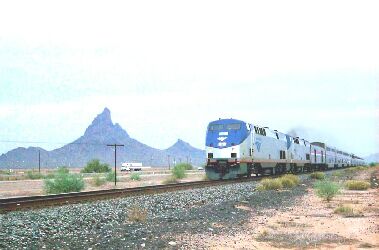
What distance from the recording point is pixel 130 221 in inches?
483

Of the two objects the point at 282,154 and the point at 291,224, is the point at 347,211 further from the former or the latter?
the point at 282,154

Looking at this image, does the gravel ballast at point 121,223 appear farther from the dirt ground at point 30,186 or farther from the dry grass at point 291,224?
the dirt ground at point 30,186

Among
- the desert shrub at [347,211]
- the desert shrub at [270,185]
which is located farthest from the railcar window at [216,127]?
the desert shrub at [347,211]

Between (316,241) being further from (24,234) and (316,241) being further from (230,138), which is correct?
(230,138)

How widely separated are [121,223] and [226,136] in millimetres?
19382

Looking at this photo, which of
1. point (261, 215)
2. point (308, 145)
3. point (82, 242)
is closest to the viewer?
point (82, 242)

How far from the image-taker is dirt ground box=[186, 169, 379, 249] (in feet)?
32.6

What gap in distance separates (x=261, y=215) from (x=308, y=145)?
40330mm

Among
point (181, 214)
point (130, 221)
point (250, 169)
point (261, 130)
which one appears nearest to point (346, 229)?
point (181, 214)

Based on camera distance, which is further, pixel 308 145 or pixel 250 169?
pixel 308 145

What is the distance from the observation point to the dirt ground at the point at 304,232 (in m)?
9.94

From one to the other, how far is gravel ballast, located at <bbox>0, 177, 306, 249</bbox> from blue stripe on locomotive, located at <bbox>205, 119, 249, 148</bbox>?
1220cm

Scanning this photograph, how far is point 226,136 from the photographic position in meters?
30.7

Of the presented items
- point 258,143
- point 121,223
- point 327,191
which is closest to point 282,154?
point 258,143
